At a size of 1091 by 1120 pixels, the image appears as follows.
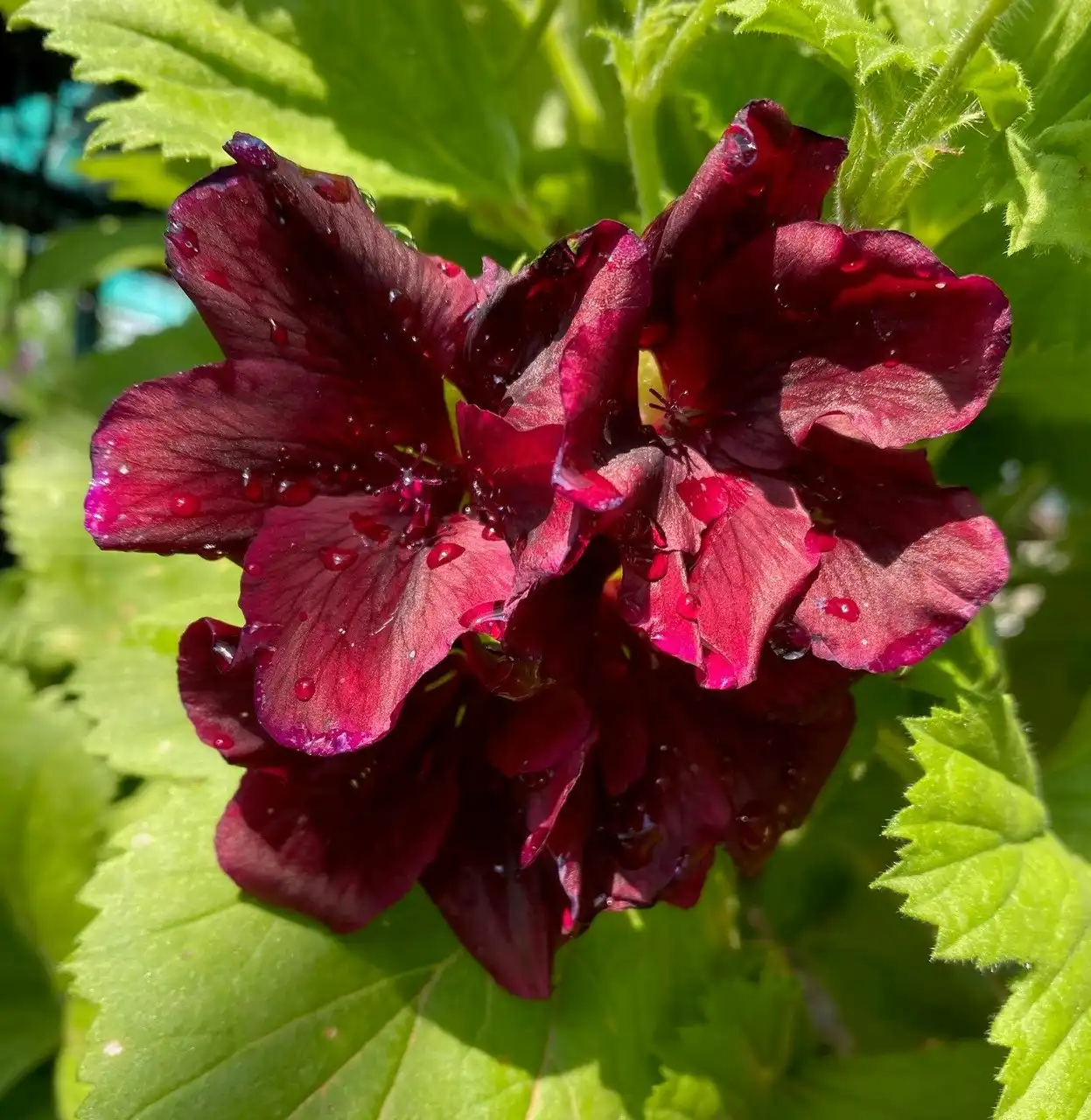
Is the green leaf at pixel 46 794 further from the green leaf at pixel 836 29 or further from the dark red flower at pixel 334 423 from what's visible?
the green leaf at pixel 836 29

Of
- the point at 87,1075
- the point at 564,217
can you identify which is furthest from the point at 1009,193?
the point at 87,1075

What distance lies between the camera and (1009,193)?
61cm

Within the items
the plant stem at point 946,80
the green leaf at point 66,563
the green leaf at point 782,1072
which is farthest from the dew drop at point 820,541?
the green leaf at point 66,563

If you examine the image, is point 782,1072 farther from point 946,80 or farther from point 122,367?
point 122,367

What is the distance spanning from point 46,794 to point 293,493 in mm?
833

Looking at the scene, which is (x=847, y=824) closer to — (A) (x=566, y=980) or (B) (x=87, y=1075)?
(A) (x=566, y=980)

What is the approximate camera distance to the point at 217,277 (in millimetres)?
568

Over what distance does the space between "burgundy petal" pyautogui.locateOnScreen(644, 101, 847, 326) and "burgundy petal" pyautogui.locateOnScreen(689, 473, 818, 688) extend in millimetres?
121

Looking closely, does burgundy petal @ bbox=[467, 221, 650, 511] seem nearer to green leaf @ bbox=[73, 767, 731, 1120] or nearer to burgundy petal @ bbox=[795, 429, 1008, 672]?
burgundy petal @ bbox=[795, 429, 1008, 672]

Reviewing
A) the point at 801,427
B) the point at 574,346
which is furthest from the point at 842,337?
the point at 574,346

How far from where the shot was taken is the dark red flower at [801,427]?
54 cm

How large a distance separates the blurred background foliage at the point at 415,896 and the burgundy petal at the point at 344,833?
0.19ft

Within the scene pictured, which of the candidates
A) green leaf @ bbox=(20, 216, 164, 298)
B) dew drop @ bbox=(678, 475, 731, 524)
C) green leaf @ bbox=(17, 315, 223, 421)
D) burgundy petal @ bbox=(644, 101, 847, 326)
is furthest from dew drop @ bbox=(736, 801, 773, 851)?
green leaf @ bbox=(20, 216, 164, 298)

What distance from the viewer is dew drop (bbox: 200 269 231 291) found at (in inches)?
22.3
